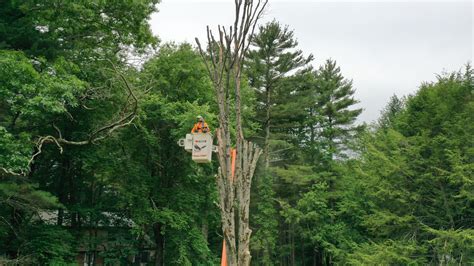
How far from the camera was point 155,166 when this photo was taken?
1511 centimetres

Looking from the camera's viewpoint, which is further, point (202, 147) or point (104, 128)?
point (104, 128)

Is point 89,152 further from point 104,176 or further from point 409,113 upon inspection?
point 409,113

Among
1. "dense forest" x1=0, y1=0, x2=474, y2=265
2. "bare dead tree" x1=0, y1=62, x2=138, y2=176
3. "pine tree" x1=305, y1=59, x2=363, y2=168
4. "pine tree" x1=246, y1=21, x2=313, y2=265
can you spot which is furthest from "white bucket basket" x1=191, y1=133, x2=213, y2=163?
"pine tree" x1=305, y1=59, x2=363, y2=168

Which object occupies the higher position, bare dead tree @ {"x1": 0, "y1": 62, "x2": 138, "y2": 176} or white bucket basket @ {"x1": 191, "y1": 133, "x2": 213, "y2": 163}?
bare dead tree @ {"x1": 0, "y1": 62, "x2": 138, "y2": 176}

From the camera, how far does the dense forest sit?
911 cm

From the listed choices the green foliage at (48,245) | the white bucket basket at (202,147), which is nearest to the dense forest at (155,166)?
the green foliage at (48,245)

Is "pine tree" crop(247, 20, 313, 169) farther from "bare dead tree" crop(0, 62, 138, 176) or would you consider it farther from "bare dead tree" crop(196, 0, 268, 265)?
"bare dead tree" crop(196, 0, 268, 265)

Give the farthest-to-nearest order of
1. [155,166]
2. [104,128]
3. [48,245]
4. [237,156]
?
[155,166] < [48,245] < [104,128] < [237,156]

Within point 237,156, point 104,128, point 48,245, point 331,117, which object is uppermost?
point 331,117

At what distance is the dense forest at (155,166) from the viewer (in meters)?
9.11

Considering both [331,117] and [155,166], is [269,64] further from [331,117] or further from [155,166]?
[155,166]

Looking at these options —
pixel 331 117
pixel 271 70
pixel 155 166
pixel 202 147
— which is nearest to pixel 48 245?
pixel 155 166

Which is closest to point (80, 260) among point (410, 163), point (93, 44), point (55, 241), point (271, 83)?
point (55, 241)

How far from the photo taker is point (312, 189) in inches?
774
